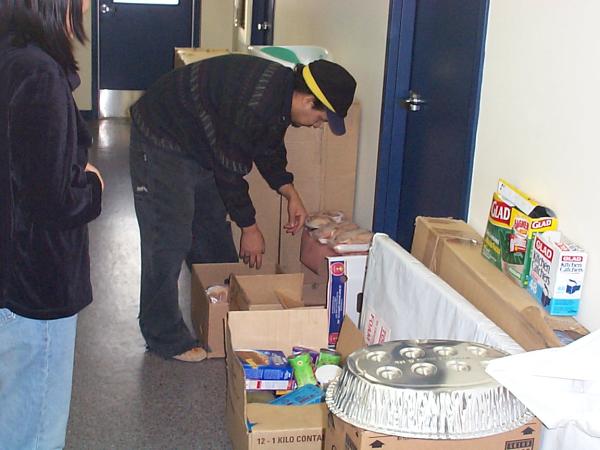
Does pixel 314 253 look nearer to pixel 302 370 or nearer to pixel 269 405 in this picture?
pixel 302 370

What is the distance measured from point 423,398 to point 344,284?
1.68 m

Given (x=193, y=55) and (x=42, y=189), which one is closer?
(x=42, y=189)

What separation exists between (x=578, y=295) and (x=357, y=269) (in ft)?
3.82

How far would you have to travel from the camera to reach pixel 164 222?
3.17 meters

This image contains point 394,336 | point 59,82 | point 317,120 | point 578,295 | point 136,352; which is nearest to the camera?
point 59,82

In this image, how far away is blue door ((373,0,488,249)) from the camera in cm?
285

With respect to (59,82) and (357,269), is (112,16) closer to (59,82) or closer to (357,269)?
(357,269)

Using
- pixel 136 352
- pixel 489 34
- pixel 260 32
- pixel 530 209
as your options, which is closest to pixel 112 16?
pixel 260 32

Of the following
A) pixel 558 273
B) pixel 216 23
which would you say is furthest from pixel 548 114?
pixel 216 23

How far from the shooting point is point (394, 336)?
8.29 ft

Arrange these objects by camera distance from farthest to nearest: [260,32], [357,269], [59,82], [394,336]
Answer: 1. [260,32]
2. [357,269]
3. [394,336]
4. [59,82]

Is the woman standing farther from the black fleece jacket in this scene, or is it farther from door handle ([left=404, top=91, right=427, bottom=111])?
door handle ([left=404, top=91, right=427, bottom=111])

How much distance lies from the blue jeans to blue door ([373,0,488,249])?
1375 millimetres

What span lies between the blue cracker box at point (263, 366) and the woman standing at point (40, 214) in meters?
0.73
